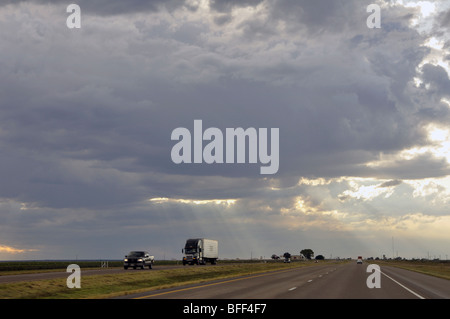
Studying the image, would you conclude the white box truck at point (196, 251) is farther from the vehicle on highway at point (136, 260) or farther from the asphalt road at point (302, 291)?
the asphalt road at point (302, 291)

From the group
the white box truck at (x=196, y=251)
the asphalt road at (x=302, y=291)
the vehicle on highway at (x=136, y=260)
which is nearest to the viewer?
the asphalt road at (x=302, y=291)

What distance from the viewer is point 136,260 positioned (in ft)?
210

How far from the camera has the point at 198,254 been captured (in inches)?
3501

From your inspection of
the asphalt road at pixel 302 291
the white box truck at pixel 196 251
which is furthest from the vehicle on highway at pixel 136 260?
the asphalt road at pixel 302 291

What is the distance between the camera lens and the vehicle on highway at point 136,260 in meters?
63.9

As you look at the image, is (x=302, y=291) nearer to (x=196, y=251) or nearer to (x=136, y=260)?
(x=136, y=260)

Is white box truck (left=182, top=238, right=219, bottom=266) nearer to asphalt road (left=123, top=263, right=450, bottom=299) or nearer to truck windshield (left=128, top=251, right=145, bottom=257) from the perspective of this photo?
truck windshield (left=128, top=251, right=145, bottom=257)

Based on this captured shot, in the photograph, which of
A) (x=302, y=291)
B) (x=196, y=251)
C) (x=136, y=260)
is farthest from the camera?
(x=196, y=251)

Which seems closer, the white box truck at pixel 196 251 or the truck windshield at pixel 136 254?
the truck windshield at pixel 136 254

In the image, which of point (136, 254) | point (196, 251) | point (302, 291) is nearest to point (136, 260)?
point (136, 254)

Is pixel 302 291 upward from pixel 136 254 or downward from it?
upward
